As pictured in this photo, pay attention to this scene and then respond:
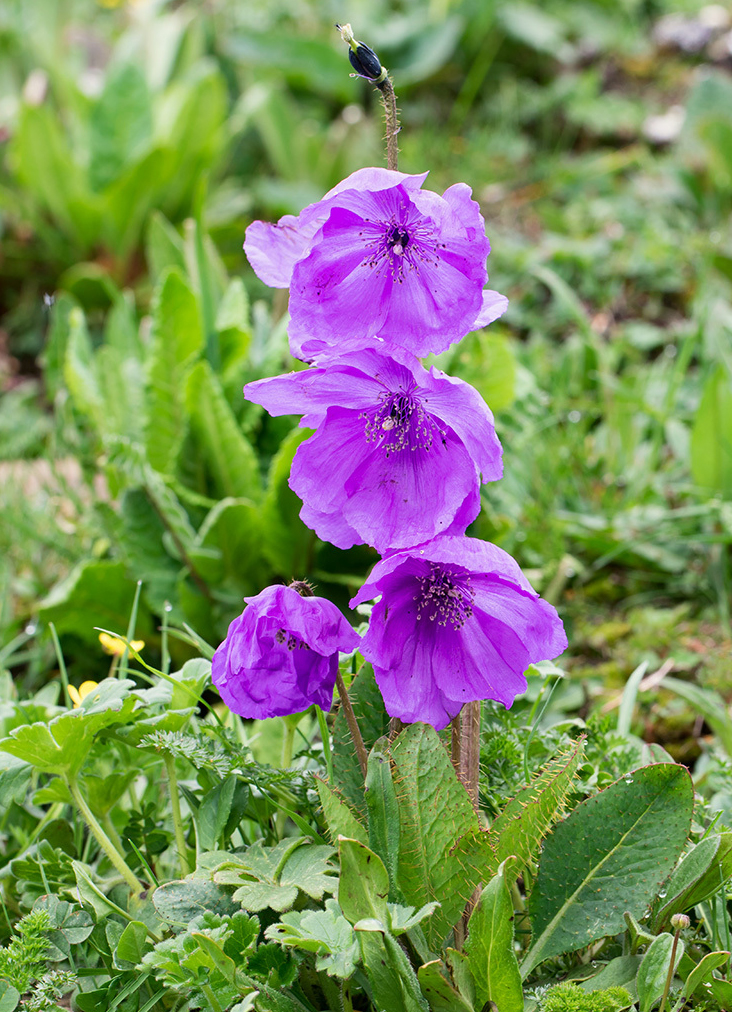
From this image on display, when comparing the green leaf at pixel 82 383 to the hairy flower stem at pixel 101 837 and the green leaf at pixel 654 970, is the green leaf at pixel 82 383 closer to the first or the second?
the hairy flower stem at pixel 101 837

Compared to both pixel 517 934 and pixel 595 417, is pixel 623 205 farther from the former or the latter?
pixel 517 934

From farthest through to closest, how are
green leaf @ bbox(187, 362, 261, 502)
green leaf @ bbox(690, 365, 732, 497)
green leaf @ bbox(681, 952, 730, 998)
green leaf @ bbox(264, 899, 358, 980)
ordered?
1. green leaf @ bbox(690, 365, 732, 497)
2. green leaf @ bbox(187, 362, 261, 502)
3. green leaf @ bbox(681, 952, 730, 998)
4. green leaf @ bbox(264, 899, 358, 980)

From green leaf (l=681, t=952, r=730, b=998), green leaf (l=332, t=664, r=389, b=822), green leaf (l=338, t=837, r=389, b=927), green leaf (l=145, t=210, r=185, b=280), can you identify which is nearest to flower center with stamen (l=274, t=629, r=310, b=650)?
green leaf (l=332, t=664, r=389, b=822)

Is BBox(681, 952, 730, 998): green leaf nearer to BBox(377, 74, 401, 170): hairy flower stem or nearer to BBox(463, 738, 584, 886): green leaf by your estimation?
BBox(463, 738, 584, 886): green leaf

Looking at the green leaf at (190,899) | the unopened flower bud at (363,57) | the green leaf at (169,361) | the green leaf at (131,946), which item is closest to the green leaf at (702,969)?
the green leaf at (190,899)

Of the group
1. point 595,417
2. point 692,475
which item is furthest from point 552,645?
point 595,417

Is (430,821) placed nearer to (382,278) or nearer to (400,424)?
(400,424)

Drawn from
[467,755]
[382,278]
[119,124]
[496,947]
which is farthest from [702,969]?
[119,124]
